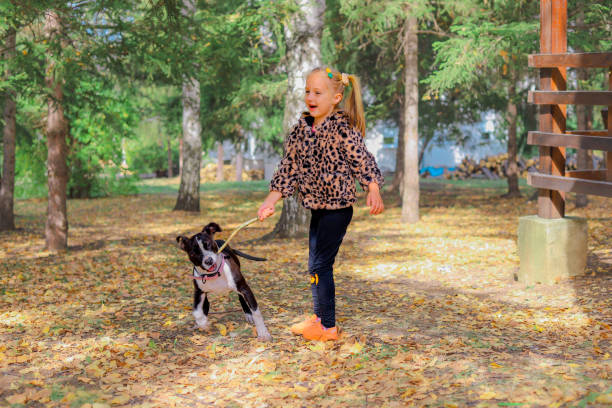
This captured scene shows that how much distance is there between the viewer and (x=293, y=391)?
427 centimetres

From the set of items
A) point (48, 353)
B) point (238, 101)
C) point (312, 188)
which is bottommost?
point (48, 353)

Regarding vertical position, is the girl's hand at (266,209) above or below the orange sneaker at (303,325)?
above

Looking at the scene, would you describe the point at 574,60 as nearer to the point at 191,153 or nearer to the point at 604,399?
the point at 604,399

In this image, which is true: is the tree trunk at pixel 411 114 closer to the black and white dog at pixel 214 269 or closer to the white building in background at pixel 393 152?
the black and white dog at pixel 214 269

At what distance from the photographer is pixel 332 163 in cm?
507

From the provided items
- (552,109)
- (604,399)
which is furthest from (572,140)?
(604,399)

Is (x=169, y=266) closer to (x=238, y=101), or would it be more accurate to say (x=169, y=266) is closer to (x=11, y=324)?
(x=11, y=324)

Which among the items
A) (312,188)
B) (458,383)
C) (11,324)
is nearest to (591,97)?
(312,188)

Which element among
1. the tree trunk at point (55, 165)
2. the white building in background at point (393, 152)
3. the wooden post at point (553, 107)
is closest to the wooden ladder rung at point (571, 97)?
the wooden post at point (553, 107)

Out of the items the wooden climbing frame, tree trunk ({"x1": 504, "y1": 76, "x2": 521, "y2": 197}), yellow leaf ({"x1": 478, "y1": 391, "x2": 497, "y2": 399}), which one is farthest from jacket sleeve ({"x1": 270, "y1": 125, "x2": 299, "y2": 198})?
tree trunk ({"x1": 504, "y1": 76, "x2": 521, "y2": 197})

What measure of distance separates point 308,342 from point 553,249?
3.48 meters

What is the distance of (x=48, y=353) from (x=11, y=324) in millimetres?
1214

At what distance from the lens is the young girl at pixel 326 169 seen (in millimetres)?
5031

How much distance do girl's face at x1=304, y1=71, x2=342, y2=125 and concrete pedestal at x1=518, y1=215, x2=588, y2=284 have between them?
351cm
